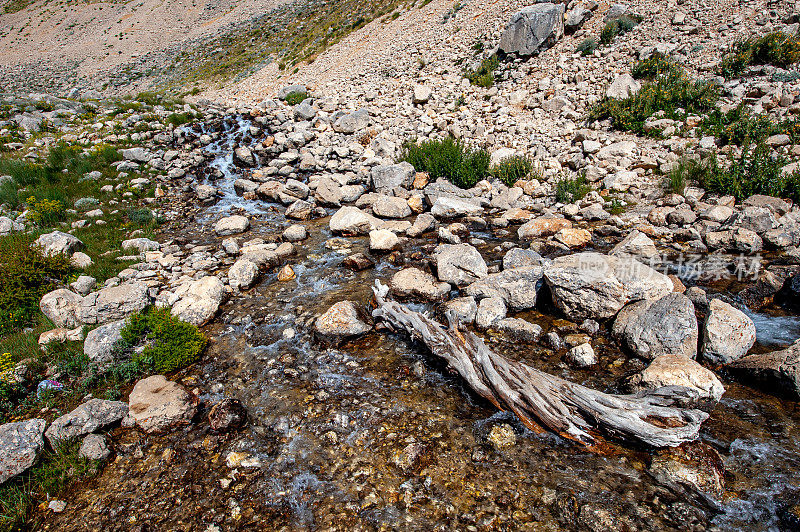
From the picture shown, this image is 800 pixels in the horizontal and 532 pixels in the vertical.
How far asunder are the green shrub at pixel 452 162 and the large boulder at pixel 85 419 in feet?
39.8

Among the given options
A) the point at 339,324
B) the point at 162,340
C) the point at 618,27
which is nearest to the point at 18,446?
the point at 162,340

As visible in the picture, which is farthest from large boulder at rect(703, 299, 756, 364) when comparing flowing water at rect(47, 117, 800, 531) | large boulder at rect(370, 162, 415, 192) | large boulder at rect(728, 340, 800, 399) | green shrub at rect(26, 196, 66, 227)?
green shrub at rect(26, 196, 66, 227)

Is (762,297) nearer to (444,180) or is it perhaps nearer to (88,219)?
(444,180)

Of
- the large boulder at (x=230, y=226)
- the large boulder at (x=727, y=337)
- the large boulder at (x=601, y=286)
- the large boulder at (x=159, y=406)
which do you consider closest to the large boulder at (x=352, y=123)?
the large boulder at (x=230, y=226)

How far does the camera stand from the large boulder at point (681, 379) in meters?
4.91

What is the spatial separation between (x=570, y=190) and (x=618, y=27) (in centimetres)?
1146

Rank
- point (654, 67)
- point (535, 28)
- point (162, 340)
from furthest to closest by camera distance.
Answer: point (535, 28), point (654, 67), point (162, 340)

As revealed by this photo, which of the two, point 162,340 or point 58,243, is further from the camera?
point 58,243

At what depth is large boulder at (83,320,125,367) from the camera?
6.34 metres

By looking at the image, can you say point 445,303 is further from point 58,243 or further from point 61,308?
point 58,243

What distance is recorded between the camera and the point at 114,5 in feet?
227

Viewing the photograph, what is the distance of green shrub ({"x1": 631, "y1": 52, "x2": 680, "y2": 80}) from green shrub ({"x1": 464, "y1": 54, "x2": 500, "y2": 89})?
6.55 meters

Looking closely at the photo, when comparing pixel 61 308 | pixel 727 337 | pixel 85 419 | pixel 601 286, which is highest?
pixel 61 308

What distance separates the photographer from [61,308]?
24.2ft
